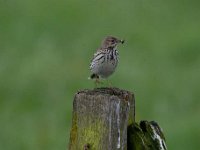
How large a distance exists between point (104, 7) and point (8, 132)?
6.25 m

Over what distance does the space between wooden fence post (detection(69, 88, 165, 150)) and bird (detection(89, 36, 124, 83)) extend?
3157mm

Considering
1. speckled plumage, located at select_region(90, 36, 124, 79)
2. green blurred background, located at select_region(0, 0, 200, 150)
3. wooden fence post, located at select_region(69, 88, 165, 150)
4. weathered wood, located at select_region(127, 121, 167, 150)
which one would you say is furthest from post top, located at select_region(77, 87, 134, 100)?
green blurred background, located at select_region(0, 0, 200, 150)

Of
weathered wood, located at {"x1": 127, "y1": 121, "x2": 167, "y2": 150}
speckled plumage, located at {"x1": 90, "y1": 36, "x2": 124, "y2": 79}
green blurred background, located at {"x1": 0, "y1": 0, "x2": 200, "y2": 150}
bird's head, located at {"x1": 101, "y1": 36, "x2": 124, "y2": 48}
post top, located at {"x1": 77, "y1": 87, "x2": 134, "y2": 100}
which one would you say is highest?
green blurred background, located at {"x1": 0, "y1": 0, "x2": 200, "y2": 150}

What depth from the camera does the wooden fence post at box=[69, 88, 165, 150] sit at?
4.98m

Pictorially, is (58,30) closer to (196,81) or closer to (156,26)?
(156,26)

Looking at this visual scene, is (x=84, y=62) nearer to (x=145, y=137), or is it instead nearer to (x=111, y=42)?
(x=111, y=42)

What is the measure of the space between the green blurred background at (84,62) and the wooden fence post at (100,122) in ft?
20.3

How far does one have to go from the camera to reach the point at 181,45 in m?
15.3

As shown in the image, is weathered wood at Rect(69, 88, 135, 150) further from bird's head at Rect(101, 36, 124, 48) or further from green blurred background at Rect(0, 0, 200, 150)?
green blurred background at Rect(0, 0, 200, 150)

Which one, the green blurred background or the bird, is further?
the green blurred background

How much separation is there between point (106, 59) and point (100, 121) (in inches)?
130

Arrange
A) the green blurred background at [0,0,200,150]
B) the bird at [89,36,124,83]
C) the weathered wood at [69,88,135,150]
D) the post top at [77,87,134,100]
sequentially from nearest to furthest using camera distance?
1. the weathered wood at [69,88,135,150]
2. the post top at [77,87,134,100]
3. the bird at [89,36,124,83]
4. the green blurred background at [0,0,200,150]

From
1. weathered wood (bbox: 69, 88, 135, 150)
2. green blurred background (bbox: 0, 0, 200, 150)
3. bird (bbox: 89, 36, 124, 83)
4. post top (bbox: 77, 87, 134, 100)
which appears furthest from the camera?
green blurred background (bbox: 0, 0, 200, 150)

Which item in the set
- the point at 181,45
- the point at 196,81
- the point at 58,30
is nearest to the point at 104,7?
the point at 58,30
